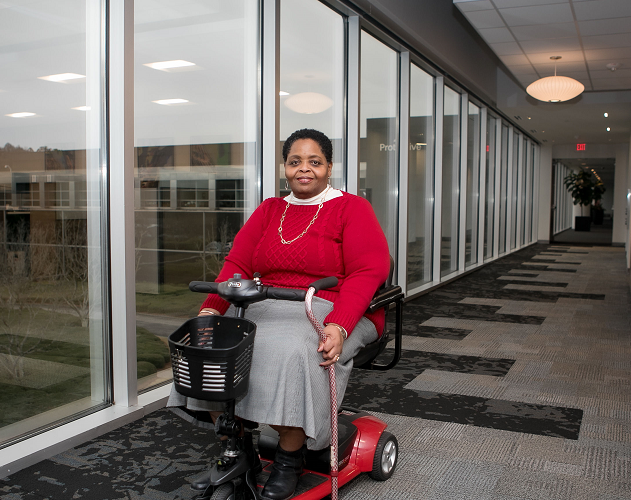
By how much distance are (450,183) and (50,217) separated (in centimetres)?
660

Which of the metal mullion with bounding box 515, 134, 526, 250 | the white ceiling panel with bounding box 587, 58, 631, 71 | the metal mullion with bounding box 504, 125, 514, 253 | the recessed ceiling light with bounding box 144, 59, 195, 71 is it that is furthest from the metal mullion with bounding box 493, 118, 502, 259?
the recessed ceiling light with bounding box 144, 59, 195, 71

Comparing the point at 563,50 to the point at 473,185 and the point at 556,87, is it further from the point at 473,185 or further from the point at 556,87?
the point at 473,185

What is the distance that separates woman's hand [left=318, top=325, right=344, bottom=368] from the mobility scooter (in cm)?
15

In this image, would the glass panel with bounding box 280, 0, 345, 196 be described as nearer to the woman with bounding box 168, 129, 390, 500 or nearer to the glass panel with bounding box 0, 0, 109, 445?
the glass panel with bounding box 0, 0, 109, 445

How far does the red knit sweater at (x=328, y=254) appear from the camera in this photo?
76.1 inches

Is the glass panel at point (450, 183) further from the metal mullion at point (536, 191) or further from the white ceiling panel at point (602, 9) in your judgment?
the metal mullion at point (536, 191)

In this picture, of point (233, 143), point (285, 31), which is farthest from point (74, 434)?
point (285, 31)

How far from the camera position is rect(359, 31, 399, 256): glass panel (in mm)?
5230

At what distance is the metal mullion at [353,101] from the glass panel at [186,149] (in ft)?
4.41

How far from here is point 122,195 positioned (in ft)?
8.64

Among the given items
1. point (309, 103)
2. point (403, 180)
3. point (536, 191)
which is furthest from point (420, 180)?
point (536, 191)

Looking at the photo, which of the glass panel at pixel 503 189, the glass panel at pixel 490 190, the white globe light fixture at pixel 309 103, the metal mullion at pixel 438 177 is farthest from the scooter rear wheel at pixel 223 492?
the glass panel at pixel 503 189

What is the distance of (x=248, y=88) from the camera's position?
3.66m

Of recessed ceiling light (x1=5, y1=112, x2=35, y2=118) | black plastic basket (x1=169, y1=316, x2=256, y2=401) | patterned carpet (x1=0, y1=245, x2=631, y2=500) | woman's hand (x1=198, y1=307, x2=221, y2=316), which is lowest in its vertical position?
patterned carpet (x1=0, y1=245, x2=631, y2=500)
